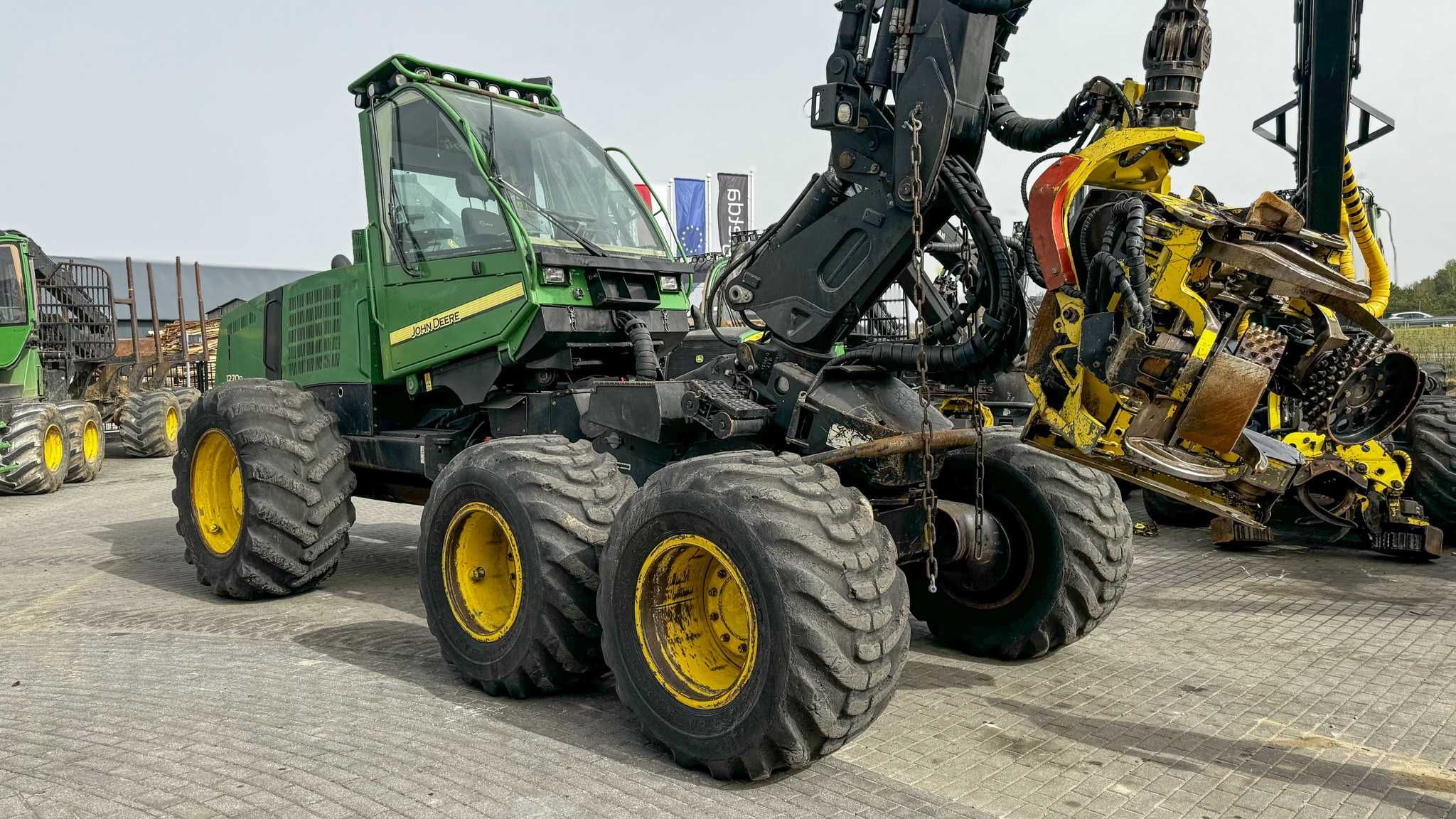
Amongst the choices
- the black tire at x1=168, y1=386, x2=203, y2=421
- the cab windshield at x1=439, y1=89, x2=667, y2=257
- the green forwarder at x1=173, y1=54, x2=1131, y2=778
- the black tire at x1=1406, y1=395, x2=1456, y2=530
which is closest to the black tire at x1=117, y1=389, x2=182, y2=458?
the black tire at x1=168, y1=386, x2=203, y2=421

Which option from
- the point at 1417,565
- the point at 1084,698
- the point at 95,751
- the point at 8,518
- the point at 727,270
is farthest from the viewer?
the point at 8,518

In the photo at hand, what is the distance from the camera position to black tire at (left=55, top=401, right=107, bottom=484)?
14414mm

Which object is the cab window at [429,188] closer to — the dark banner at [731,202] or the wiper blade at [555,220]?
the wiper blade at [555,220]

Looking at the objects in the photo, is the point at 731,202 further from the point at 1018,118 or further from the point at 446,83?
the point at 1018,118

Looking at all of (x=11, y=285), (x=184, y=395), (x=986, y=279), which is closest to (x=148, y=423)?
(x=184, y=395)

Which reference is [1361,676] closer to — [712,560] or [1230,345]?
[1230,345]

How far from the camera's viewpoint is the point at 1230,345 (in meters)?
4.24

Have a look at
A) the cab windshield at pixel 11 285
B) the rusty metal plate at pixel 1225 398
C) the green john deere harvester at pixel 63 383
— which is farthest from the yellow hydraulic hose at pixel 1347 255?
the cab windshield at pixel 11 285

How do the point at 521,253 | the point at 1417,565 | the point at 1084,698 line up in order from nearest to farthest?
the point at 1084,698 → the point at 521,253 → the point at 1417,565

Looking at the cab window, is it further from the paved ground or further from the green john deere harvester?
the green john deere harvester

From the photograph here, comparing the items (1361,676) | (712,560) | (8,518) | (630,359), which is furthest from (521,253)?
(8,518)

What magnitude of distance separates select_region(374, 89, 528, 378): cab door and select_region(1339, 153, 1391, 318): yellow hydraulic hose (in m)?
4.86

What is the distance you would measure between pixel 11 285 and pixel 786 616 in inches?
577

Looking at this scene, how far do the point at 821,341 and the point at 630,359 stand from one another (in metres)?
2.15
